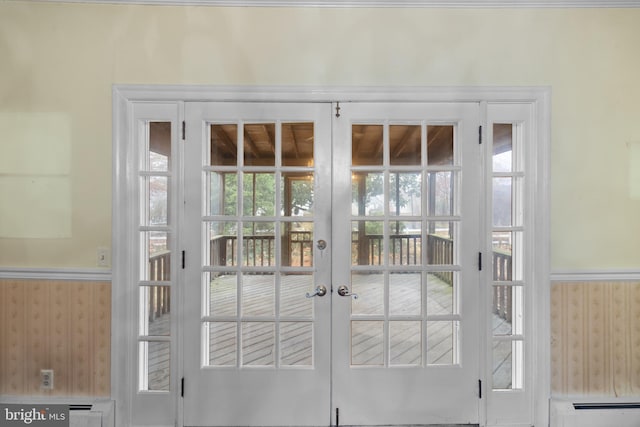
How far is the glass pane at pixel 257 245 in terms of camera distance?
2.42m

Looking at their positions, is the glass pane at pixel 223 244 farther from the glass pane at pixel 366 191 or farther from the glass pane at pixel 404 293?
the glass pane at pixel 404 293

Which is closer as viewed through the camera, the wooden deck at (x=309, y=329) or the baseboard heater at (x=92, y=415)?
the baseboard heater at (x=92, y=415)

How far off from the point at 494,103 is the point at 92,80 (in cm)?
252

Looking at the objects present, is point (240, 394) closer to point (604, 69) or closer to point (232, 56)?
point (232, 56)

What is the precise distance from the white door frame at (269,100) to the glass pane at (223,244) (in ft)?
1.62

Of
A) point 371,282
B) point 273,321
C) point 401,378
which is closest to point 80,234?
point 273,321

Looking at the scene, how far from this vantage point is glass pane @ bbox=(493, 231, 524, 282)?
243 cm

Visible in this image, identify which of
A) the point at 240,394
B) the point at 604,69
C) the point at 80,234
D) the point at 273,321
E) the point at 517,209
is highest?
the point at 604,69

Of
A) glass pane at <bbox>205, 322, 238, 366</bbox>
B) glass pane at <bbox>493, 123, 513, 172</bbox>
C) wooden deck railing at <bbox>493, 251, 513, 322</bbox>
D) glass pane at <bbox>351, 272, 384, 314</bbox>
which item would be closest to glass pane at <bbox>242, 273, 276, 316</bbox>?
glass pane at <bbox>205, 322, 238, 366</bbox>

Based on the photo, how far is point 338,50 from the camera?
2402 mm


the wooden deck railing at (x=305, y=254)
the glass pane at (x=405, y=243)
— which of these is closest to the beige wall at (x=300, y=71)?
the wooden deck railing at (x=305, y=254)

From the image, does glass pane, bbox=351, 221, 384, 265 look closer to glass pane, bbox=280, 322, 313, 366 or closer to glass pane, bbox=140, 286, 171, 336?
glass pane, bbox=280, 322, 313, 366

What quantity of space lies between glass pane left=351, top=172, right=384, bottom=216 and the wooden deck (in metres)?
0.45

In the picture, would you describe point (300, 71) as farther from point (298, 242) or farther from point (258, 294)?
point (258, 294)
